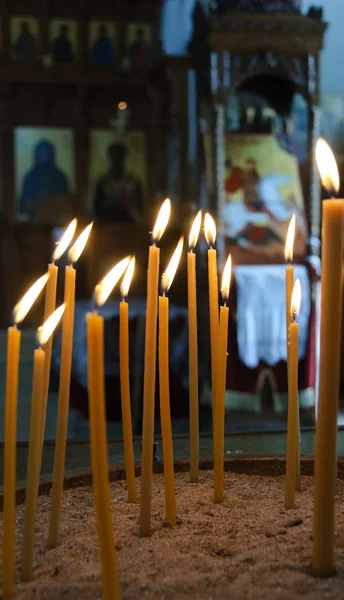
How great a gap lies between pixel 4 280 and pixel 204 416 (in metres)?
3.49

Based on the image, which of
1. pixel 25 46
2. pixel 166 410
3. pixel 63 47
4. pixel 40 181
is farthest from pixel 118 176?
pixel 166 410

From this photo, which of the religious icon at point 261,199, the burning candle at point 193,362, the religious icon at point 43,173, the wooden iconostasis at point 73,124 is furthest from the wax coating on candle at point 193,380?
the religious icon at point 43,173

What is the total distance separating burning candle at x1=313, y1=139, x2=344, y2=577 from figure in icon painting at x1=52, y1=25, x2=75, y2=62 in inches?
261

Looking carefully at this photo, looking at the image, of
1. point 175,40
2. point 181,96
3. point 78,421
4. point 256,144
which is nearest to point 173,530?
point 78,421

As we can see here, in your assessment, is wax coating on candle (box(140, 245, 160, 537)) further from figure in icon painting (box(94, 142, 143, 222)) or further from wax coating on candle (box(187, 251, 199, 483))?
figure in icon painting (box(94, 142, 143, 222))

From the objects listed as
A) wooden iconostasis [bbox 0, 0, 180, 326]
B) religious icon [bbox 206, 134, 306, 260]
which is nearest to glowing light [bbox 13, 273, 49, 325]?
religious icon [bbox 206, 134, 306, 260]

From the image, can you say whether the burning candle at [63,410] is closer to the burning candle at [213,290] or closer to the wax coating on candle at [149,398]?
Result: the wax coating on candle at [149,398]

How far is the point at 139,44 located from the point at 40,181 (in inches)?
67.5

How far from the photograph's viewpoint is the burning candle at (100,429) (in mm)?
533

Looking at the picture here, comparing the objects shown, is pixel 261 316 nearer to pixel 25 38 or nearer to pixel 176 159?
pixel 176 159

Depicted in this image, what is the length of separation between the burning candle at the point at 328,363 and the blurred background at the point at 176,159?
1.26m

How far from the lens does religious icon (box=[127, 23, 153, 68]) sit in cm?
674

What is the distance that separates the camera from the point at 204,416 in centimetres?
405

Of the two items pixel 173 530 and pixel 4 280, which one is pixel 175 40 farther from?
pixel 173 530
